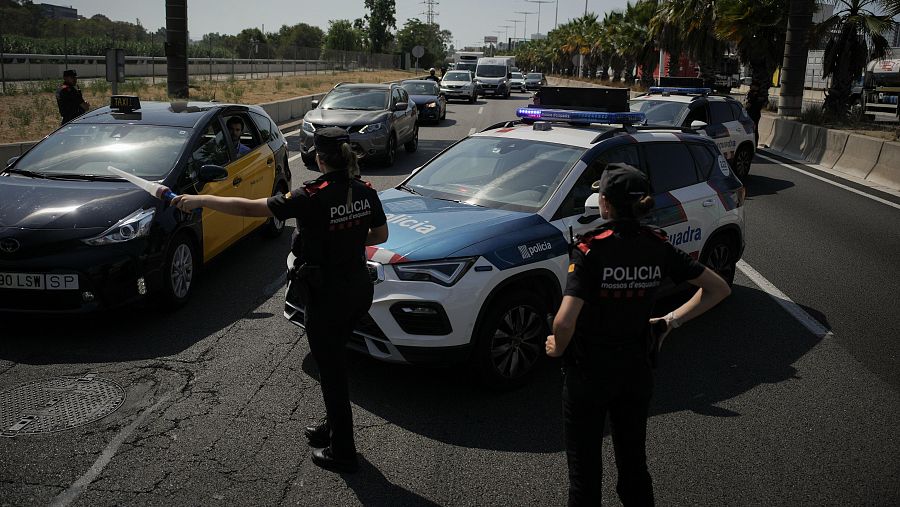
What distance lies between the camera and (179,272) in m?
6.41

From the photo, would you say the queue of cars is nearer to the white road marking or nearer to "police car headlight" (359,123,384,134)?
"police car headlight" (359,123,384,134)

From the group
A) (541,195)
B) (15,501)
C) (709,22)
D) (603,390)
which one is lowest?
(15,501)

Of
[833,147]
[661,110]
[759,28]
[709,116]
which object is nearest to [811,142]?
[833,147]

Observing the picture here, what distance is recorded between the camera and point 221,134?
25.5 ft

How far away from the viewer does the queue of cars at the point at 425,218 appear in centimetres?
477

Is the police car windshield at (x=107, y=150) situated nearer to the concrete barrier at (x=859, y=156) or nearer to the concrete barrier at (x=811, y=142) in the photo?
the concrete barrier at (x=859, y=156)

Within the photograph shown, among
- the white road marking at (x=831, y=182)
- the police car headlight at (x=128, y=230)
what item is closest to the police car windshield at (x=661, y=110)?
the white road marking at (x=831, y=182)

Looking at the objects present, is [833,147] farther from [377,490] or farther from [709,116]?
[377,490]

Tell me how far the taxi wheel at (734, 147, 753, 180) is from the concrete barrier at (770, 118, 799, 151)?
662 cm

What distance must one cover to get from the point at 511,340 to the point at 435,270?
2.37 feet

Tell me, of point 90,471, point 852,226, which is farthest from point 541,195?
point 852,226

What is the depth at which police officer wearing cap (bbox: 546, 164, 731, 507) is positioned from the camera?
2.99 meters

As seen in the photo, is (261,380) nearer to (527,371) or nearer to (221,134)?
(527,371)

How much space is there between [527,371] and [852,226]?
7935 mm
